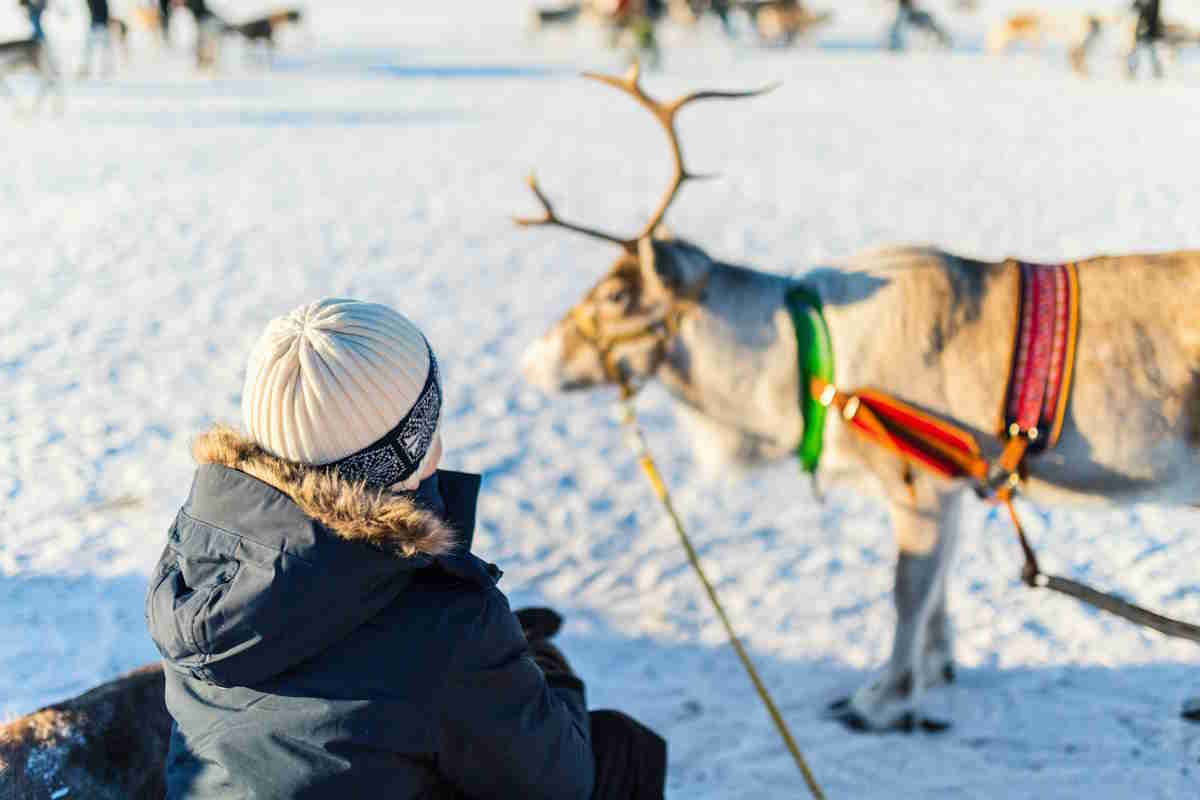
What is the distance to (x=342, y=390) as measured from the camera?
4.66 ft

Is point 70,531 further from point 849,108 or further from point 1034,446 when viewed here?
point 849,108

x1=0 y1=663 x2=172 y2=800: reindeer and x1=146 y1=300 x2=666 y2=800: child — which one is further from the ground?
x1=146 y1=300 x2=666 y2=800: child

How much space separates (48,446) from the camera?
4129 mm

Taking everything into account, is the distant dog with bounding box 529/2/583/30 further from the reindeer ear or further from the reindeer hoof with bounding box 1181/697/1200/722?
the reindeer hoof with bounding box 1181/697/1200/722

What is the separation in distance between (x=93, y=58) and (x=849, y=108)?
43.1ft

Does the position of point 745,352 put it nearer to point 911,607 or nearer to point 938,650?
point 911,607

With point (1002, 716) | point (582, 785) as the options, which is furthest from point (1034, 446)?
point (582, 785)

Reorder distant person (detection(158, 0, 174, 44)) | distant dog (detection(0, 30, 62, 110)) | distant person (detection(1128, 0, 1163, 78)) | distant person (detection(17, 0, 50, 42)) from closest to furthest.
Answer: distant dog (detection(0, 30, 62, 110))
distant person (detection(17, 0, 50, 42))
distant person (detection(1128, 0, 1163, 78))
distant person (detection(158, 0, 174, 44))

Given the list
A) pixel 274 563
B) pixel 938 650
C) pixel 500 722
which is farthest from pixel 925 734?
pixel 274 563

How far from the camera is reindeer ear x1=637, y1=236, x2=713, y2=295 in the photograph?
2.63 metres

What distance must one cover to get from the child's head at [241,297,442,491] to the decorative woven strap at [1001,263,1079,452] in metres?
1.54

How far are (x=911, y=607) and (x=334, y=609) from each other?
1.73m

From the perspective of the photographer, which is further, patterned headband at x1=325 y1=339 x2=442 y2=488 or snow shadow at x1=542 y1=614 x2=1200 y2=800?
snow shadow at x1=542 y1=614 x2=1200 y2=800

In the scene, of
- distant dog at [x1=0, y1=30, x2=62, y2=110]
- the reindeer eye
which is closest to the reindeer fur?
the reindeer eye
